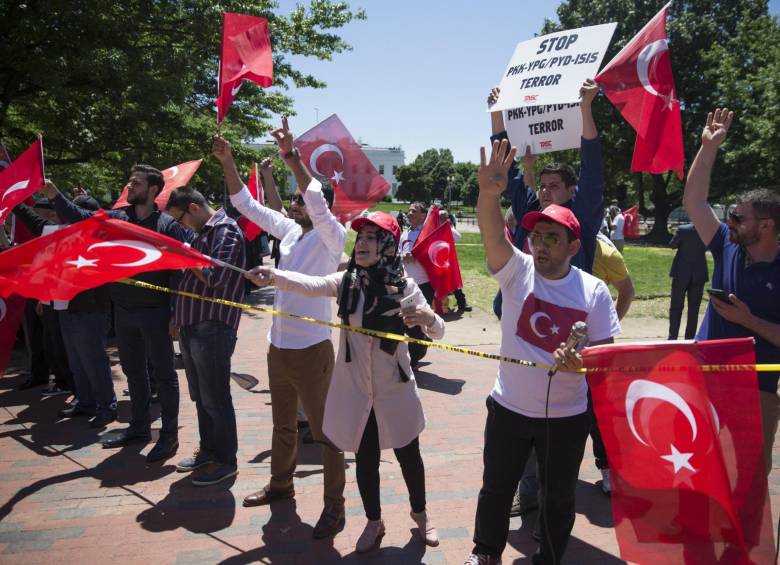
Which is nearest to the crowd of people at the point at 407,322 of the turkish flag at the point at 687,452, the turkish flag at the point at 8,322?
the turkish flag at the point at 687,452

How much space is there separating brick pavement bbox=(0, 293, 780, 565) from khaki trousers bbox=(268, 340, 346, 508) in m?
0.27

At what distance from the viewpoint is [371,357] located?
11.2 feet

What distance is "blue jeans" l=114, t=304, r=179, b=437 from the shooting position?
16.4 ft

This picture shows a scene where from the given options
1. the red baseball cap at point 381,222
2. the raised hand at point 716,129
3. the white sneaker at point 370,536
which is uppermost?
the raised hand at point 716,129

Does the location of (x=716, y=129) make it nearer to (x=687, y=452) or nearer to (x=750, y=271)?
(x=750, y=271)

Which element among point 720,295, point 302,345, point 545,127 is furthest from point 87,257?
point 720,295

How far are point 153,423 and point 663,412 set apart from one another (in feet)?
16.3

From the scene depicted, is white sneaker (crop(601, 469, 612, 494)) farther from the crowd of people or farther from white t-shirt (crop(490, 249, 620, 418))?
white t-shirt (crop(490, 249, 620, 418))

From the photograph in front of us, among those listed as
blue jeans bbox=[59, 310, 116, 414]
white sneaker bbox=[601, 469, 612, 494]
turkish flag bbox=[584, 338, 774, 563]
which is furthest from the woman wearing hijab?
blue jeans bbox=[59, 310, 116, 414]

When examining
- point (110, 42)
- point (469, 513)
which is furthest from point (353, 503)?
point (110, 42)

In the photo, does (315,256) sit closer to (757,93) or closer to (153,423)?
(153,423)

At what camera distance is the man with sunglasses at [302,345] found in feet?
12.8

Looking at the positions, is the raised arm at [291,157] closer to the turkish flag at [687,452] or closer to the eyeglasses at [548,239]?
the eyeglasses at [548,239]

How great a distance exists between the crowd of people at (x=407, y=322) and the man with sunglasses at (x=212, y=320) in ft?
0.04
